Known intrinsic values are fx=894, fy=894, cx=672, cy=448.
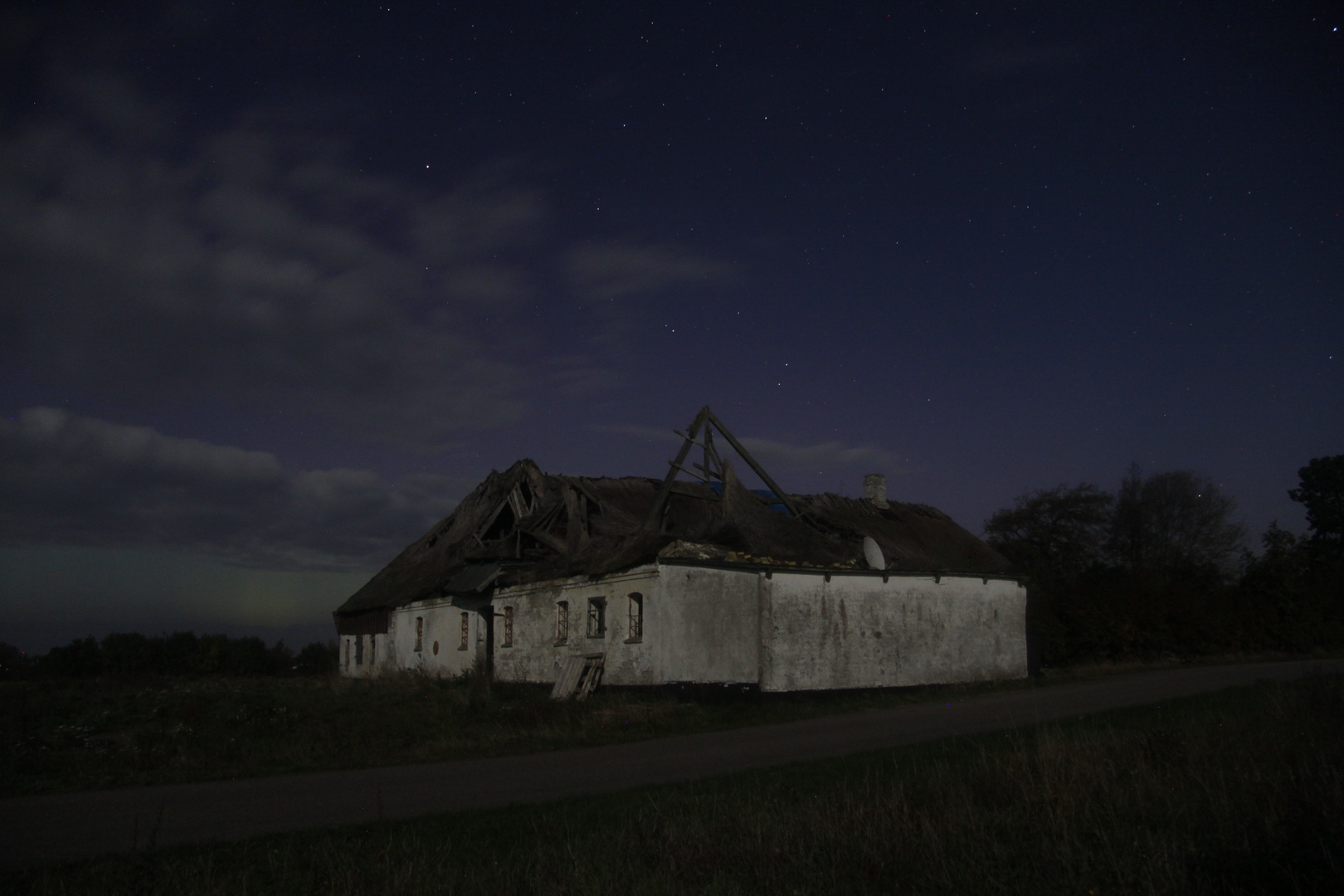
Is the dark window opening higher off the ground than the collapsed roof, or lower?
lower

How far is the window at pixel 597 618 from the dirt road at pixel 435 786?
19.6 feet

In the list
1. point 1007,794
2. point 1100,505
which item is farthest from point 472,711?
point 1100,505

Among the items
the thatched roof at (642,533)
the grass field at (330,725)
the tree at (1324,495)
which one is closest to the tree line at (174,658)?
the thatched roof at (642,533)

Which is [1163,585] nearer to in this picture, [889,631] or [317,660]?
[889,631]

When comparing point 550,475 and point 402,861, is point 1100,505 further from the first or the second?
point 402,861

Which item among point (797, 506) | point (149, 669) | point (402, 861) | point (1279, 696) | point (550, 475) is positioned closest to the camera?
point (402, 861)

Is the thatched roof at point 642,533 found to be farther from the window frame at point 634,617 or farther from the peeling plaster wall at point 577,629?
the window frame at point 634,617

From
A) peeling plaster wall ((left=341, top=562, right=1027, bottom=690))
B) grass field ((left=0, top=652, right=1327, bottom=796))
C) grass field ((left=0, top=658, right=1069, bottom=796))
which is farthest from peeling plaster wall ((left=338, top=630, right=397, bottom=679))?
peeling plaster wall ((left=341, top=562, right=1027, bottom=690))

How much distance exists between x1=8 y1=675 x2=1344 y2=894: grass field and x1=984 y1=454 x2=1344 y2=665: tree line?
57.1 feet

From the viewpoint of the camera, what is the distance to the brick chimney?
28.4 metres

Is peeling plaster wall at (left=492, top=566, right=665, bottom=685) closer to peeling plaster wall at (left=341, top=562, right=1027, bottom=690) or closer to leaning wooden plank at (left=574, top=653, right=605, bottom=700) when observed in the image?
peeling plaster wall at (left=341, top=562, right=1027, bottom=690)

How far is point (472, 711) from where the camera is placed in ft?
55.4

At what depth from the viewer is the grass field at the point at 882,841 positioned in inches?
213

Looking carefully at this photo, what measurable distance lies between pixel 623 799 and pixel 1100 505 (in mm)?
42052
